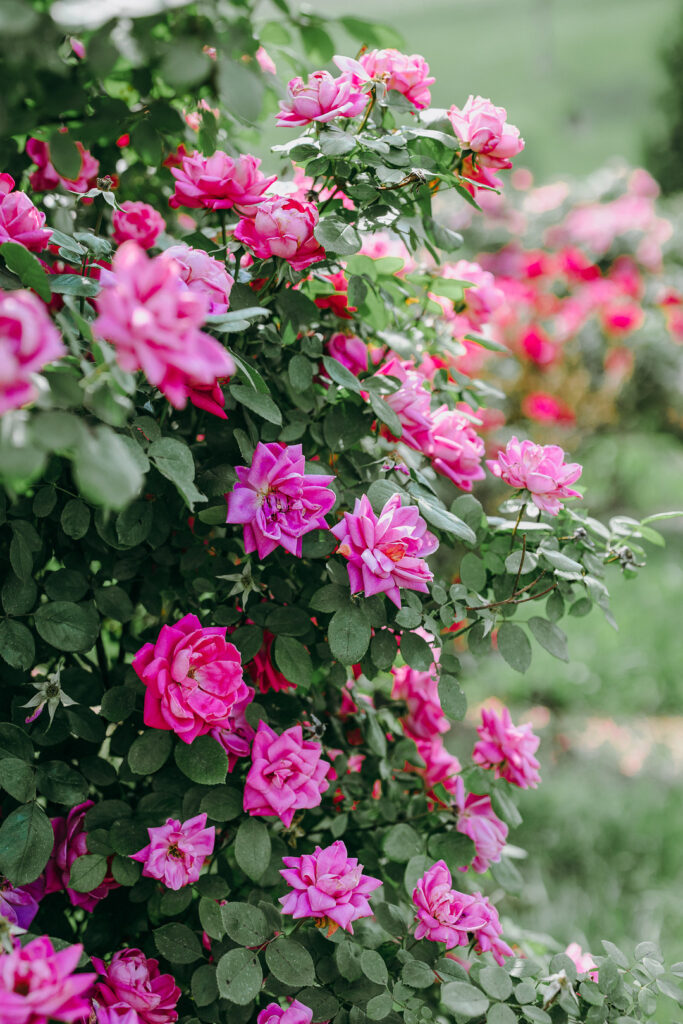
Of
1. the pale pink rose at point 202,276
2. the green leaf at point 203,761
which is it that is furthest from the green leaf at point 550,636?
the pale pink rose at point 202,276

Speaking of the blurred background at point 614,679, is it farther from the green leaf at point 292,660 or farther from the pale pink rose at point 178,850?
the pale pink rose at point 178,850

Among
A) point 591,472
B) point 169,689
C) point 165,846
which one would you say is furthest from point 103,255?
point 591,472

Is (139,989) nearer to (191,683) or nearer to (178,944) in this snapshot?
(178,944)

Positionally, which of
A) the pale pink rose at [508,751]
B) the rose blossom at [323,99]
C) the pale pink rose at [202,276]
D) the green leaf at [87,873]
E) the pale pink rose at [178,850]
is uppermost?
the rose blossom at [323,99]

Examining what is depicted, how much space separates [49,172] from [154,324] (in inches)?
27.2

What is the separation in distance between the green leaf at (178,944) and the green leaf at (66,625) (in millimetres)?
267

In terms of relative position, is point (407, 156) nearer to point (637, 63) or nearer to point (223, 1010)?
point (223, 1010)

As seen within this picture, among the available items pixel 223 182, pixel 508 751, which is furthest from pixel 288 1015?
pixel 223 182

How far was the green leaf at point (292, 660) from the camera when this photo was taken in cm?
79

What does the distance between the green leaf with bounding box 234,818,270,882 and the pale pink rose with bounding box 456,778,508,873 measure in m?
0.25

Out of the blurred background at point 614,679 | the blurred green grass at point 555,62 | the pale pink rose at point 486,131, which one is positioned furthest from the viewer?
the blurred green grass at point 555,62

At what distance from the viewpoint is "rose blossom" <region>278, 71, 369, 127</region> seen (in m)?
0.80

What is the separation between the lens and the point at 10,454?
0.45 metres

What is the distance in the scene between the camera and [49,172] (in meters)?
1.01
